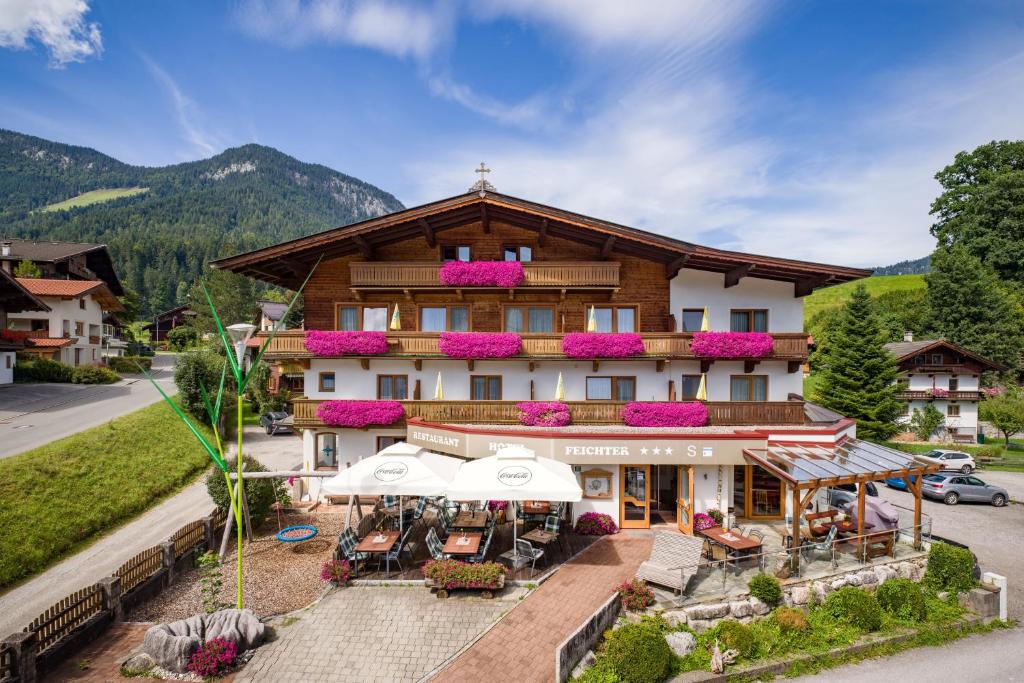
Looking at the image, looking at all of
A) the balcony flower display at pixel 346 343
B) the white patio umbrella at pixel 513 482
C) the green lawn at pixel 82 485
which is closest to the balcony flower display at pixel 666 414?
the white patio umbrella at pixel 513 482

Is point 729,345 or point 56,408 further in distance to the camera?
point 56,408

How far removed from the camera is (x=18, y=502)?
615 inches

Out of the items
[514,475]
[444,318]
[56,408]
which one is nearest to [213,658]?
[514,475]

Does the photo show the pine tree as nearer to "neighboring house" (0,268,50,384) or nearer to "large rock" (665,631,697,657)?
"large rock" (665,631,697,657)

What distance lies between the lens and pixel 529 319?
20344 mm

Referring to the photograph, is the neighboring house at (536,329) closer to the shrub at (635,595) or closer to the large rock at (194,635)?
the shrub at (635,595)

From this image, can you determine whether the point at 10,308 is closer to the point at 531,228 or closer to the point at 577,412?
the point at 531,228

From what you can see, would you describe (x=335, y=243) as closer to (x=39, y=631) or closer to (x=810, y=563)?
(x=39, y=631)

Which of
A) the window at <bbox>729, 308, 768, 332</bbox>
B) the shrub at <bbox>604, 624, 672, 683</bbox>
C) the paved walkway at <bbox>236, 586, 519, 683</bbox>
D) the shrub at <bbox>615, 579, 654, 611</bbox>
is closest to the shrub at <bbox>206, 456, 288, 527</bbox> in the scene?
the paved walkway at <bbox>236, 586, 519, 683</bbox>

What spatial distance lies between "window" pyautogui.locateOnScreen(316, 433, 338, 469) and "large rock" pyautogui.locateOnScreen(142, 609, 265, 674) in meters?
10.2

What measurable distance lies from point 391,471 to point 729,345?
13259 mm

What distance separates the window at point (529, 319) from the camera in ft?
66.4

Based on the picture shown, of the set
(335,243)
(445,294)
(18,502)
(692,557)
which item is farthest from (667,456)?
(18,502)

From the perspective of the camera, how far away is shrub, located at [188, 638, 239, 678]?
866cm
